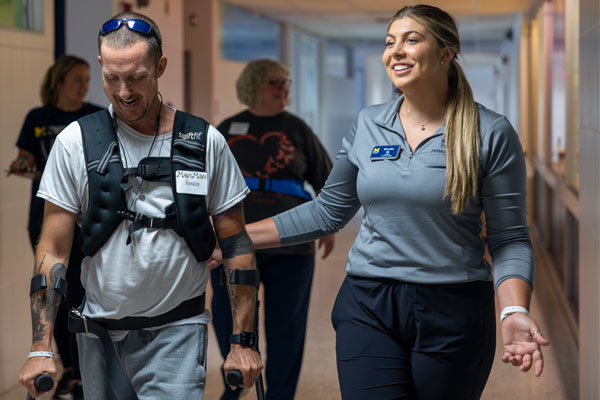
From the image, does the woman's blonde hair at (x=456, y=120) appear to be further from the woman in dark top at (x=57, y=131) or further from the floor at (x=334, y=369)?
the woman in dark top at (x=57, y=131)

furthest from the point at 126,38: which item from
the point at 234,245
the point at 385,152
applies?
the point at 385,152

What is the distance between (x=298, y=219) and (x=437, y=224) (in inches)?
20.2

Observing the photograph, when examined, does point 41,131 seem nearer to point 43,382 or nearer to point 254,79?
point 254,79

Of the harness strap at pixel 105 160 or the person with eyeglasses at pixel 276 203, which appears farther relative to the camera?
the person with eyeglasses at pixel 276 203

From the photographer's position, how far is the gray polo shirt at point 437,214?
214cm

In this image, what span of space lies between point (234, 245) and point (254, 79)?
1.81m

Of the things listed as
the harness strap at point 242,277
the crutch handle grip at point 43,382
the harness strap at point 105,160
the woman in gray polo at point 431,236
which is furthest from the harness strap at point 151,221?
the woman in gray polo at point 431,236

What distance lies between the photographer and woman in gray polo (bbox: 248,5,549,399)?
2141 millimetres

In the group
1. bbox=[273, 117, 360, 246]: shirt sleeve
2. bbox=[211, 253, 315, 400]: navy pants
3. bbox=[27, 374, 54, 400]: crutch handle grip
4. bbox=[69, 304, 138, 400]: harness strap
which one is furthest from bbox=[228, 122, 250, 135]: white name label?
bbox=[27, 374, 54, 400]: crutch handle grip

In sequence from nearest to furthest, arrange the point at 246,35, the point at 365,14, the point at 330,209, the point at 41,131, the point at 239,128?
1. the point at 330,209
2. the point at 239,128
3. the point at 41,131
4. the point at 246,35
5. the point at 365,14

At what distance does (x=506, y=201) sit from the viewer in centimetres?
215

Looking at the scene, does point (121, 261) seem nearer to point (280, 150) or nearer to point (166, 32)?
point (280, 150)

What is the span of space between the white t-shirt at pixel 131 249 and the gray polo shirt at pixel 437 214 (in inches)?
18.7

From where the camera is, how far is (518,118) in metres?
13.0
